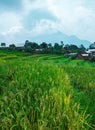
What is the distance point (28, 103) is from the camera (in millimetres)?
5453

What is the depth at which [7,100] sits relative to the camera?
539cm

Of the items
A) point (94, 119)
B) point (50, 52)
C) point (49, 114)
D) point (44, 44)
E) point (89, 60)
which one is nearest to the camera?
point (49, 114)

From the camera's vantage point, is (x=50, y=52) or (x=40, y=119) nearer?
(x=40, y=119)

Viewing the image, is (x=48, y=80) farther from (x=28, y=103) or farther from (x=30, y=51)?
(x=30, y=51)

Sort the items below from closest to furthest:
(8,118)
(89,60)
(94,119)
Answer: (8,118) < (94,119) < (89,60)

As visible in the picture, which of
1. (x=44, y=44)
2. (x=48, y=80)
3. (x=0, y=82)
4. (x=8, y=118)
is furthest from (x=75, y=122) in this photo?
(x=44, y=44)

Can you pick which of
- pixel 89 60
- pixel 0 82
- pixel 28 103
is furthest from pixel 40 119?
pixel 89 60

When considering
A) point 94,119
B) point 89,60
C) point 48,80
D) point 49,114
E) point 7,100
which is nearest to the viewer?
point 49,114

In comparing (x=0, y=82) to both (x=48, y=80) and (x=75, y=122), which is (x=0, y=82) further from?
(x=75, y=122)

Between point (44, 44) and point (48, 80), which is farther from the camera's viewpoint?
point (44, 44)

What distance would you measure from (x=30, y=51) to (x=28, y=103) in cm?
3965

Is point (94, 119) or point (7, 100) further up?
point (7, 100)

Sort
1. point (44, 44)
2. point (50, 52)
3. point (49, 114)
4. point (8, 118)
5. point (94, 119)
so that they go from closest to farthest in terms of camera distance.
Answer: point (8, 118)
point (49, 114)
point (94, 119)
point (50, 52)
point (44, 44)

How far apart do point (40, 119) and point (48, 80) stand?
118 inches
